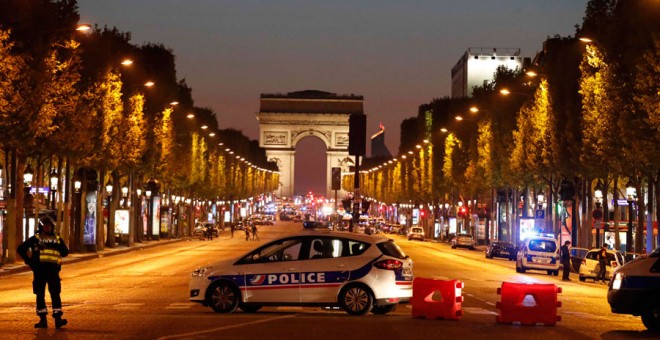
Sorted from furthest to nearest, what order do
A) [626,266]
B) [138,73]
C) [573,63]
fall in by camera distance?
[138,73]
[573,63]
[626,266]

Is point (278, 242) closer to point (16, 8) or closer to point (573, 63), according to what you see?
point (16, 8)

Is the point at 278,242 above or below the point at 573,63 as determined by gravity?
below

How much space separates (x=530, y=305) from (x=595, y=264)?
72.9 feet

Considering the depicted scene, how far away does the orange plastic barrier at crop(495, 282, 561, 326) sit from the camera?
23.6 metres

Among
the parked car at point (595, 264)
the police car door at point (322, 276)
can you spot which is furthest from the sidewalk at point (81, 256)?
the police car door at point (322, 276)

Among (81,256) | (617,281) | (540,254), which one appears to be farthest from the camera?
(81,256)

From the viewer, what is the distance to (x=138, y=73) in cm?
7900

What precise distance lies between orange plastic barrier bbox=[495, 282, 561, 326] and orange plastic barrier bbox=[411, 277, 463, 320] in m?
0.86

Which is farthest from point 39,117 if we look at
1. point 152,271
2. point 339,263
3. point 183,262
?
point 339,263

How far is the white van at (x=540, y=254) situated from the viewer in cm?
5069

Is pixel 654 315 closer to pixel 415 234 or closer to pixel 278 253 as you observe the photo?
pixel 278 253

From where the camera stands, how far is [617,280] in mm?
22984

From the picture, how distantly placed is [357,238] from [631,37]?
26395 millimetres

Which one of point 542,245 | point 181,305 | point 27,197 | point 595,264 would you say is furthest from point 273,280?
point 27,197
